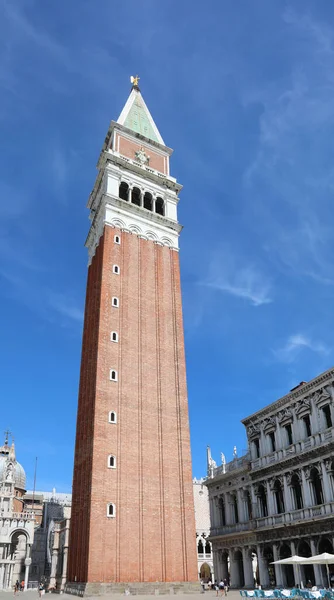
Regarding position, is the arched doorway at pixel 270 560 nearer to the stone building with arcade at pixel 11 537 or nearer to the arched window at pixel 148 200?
the stone building with arcade at pixel 11 537

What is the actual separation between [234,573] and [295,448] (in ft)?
51.7

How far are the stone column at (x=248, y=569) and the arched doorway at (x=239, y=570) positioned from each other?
5.59ft

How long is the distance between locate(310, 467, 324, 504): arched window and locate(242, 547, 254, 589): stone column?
36.9ft

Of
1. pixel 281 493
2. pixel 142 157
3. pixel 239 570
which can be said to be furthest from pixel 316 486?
pixel 142 157

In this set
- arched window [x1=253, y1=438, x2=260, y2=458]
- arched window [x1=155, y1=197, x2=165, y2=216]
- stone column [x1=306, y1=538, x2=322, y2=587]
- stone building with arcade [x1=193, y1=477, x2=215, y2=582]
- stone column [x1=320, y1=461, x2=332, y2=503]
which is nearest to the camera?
stone column [x1=306, y1=538, x2=322, y2=587]

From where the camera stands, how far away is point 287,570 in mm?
38562

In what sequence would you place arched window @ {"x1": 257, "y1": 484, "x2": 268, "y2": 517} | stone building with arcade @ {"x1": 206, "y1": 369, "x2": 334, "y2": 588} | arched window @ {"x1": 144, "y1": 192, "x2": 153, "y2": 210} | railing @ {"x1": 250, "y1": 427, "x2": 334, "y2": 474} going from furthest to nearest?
arched window @ {"x1": 144, "y1": 192, "x2": 153, "y2": 210}
arched window @ {"x1": 257, "y1": 484, "x2": 268, "y2": 517}
railing @ {"x1": 250, "y1": 427, "x2": 334, "y2": 474}
stone building with arcade @ {"x1": 206, "y1": 369, "x2": 334, "y2": 588}

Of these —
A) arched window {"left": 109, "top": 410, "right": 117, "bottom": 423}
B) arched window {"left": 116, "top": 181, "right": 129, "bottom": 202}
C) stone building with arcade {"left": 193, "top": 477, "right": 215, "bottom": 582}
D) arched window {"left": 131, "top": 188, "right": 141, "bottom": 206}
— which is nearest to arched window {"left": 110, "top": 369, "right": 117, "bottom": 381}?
arched window {"left": 109, "top": 410, "right": 117, "bottom": 423}

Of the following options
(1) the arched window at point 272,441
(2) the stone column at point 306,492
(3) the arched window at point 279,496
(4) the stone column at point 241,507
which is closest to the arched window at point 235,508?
(4) the stone column at point 241,507

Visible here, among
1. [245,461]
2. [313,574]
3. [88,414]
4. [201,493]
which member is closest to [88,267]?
[88,414]

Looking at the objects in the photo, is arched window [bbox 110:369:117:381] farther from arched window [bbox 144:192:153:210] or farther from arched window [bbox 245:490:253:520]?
arched window [bbox 144:192:153:210]

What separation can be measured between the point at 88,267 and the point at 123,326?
13617 millimetres

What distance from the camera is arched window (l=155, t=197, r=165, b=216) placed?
53.8 meters

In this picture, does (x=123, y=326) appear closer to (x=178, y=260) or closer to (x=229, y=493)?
(x=178, y=260)
